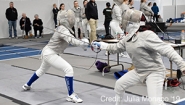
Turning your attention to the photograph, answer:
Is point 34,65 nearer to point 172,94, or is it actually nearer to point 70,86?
point 70,86

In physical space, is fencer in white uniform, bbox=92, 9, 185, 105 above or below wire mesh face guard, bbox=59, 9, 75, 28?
below

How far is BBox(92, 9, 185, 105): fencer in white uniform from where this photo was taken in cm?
260

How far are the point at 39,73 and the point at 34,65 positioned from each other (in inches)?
92.9

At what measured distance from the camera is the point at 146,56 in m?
2.74

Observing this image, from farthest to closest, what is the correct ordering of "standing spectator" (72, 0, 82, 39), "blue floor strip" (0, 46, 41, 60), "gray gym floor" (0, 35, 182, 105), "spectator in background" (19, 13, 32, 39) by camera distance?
"spectator in background" (19, 13, 32, 39)
"standing spectator" (72, 0, 82, 39)
"blue floor strip" (0, 46, 41, 60)
"gray gym floor" (0, 35, 182, 105)

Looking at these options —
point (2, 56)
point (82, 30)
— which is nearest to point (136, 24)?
point (2, 56)

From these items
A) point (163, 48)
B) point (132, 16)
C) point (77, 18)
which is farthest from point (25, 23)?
point (163, 48)

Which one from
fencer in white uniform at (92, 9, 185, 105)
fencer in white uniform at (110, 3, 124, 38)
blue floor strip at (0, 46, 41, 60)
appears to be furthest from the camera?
blue floor strip at (0, 46, 41, 60)

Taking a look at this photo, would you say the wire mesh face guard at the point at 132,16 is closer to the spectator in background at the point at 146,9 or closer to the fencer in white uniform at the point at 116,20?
the fencer in white uniform at the point at 116,20

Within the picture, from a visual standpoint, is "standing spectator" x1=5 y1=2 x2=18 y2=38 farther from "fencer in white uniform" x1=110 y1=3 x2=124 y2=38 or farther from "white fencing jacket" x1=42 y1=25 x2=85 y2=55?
"white fencing jacket" x1=42 y1=25 x2=85 y2=55

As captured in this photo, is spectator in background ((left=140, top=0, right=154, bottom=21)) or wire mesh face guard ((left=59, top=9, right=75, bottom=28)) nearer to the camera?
wire mesh face guard ((left=59, top=9, right=75, bottom=28))

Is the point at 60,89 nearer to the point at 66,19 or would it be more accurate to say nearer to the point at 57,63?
the point at 57,63

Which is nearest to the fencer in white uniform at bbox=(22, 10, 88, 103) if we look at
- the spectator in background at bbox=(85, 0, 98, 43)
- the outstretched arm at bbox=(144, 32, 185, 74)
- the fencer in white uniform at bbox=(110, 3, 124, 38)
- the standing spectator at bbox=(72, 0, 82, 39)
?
the outstretched arm at bbox=(144, 32, 185, 74)

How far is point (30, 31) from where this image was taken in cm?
1271
